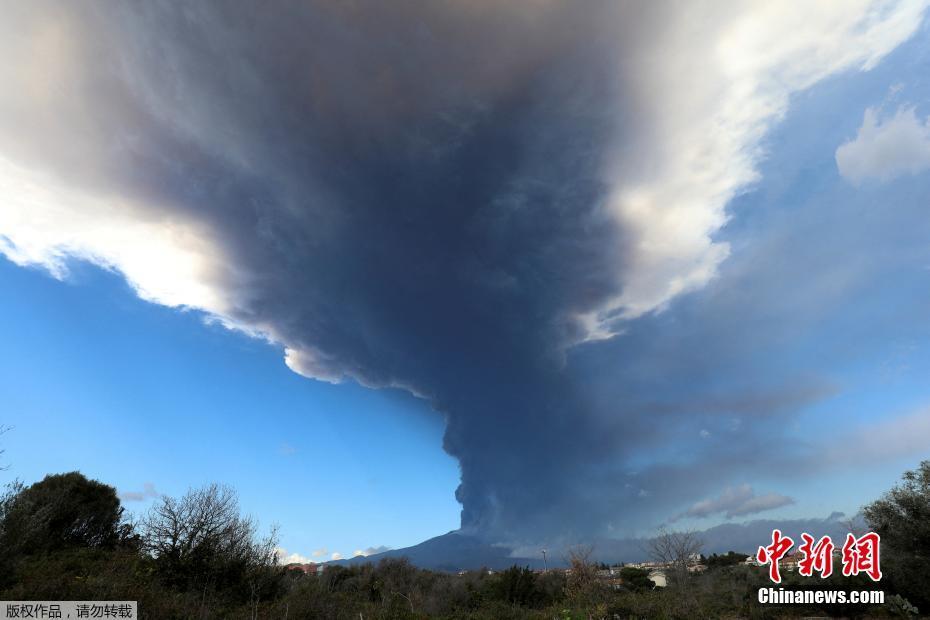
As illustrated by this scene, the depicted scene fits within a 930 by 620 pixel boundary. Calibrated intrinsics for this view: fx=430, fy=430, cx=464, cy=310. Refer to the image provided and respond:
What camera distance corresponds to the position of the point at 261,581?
2630 centimetres

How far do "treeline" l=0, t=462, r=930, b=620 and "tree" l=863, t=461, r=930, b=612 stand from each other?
5cm

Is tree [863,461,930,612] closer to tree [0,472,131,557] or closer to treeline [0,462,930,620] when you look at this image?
treeline [0,462,930,620]

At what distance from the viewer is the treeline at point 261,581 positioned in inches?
706

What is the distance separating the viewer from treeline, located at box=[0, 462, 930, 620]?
17938 mm

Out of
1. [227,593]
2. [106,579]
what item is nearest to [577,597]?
[227,593]

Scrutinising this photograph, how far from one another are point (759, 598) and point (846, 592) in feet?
16.2

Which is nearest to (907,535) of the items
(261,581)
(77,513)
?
(261,581)

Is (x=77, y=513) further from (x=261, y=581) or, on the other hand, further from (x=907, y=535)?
(x=907, y=535)

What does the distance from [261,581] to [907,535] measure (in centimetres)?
3575

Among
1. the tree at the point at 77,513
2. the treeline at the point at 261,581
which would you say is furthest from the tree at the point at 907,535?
the tree at the point at 77,513
